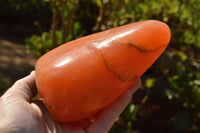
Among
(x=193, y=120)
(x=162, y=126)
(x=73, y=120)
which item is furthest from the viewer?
(x=162, y=126)

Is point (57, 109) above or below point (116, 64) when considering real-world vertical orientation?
below

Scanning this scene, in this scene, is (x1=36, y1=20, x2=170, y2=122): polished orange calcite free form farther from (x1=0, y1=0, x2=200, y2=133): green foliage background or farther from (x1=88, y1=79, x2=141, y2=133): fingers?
(x1=0, y1=0, x2=200, y2=133): green foliage background

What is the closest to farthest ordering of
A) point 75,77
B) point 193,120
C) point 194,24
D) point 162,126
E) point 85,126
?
point 75,77 < point 85,126 < point 194,24 < point 193,120 < point 162,126

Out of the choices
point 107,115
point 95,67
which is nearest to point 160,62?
point 107,115

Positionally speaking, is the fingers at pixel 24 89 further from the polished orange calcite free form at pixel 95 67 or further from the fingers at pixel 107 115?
the fingers at pixel 107 115

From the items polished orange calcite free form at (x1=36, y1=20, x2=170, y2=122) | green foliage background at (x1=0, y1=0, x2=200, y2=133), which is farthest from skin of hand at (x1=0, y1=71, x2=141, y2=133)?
green foliage background at (x1=0, y1=0, x2=200, y2=133)

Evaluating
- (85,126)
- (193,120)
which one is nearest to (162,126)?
(193,120)

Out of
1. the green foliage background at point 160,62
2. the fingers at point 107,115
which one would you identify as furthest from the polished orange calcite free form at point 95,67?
the green foliage background at point 160,62

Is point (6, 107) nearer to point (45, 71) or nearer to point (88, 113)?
point (45, 71)
